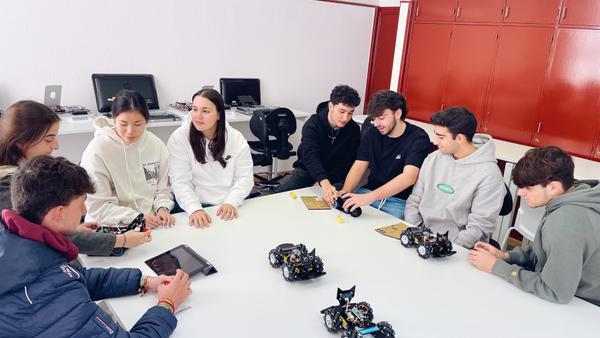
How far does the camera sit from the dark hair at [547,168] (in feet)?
4.69

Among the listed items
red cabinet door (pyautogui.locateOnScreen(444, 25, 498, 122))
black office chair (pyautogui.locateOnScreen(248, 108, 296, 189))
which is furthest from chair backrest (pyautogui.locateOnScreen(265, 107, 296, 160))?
red cabinet door (pyautogui.locateOnScreen(444, 25, 498, 122))

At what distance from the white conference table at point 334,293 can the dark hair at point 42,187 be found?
1.21 feet

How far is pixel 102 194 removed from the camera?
6.10ft

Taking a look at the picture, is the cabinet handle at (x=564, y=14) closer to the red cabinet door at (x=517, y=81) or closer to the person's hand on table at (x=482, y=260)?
the red cabinet door at (x=517, y=81)

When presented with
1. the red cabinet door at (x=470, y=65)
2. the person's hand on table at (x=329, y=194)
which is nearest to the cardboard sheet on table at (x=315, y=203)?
the person's hand on table at (x=329, y=194)

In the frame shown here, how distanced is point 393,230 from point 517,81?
2.74 m

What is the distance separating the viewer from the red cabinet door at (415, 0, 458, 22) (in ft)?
13.8

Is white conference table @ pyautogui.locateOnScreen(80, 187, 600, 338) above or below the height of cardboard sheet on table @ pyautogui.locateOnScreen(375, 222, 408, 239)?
below

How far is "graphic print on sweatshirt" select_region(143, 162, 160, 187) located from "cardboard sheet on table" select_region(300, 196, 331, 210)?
0.76 metres

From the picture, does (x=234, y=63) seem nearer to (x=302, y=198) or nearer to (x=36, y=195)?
(x=302, y=198)

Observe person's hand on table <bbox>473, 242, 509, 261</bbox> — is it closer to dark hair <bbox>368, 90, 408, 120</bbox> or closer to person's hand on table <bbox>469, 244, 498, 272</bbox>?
person's hand on table <bbox>469, 244, 498, 272</bbox>

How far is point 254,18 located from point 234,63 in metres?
0.53

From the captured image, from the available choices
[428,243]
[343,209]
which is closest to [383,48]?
[343,209]

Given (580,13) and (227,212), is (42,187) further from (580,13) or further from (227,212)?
(580,13)
